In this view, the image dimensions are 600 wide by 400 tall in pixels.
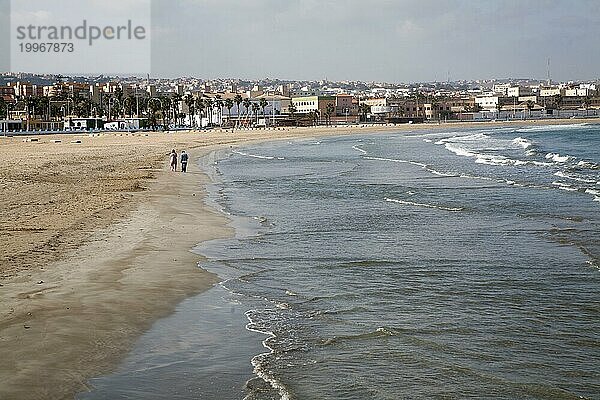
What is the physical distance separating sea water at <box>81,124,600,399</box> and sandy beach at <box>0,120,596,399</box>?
562 mm

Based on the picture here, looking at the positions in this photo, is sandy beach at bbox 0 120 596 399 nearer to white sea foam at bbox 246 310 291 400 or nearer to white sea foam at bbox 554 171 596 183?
white sea foam at bbox 246 310 291 400

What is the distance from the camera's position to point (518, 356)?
23.9ft

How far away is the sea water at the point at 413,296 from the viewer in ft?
21.9

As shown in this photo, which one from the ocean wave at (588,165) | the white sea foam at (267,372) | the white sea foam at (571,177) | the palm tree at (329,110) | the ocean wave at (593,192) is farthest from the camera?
the palm tree at (329,110)

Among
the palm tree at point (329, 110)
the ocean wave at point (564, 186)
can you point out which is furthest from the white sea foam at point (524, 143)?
the palm tree at point (329, 110)

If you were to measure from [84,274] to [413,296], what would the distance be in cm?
428

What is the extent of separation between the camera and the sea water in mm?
6660

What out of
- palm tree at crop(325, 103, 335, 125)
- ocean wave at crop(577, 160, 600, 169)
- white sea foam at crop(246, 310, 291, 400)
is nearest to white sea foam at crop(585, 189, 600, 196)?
ocean wave at crop(577, 160, 600, 169)

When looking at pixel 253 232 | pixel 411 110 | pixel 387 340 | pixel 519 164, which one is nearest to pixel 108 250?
pixel 253 232

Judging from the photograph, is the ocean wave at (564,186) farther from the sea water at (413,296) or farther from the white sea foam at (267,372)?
the white sea foam at (267,372)

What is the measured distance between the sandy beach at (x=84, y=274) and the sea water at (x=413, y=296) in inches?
22.1

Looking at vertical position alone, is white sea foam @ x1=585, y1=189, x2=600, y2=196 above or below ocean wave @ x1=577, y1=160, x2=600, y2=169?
below

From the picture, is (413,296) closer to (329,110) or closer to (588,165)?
(588,165)

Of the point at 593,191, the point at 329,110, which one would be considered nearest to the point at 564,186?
the point at 593,191
